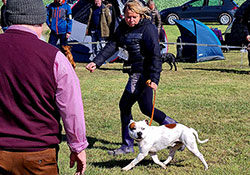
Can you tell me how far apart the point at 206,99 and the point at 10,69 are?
6.36 meters

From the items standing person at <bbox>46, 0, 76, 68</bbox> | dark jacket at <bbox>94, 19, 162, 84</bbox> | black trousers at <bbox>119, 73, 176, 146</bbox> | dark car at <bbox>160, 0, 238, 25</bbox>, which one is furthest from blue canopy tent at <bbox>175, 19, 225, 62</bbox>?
dark car at <bbox>160, 0, 238, 25</bbox>

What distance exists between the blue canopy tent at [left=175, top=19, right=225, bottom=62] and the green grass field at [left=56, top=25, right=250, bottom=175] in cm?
114

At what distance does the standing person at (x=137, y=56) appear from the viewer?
4.77m

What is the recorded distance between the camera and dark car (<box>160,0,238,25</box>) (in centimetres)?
2725

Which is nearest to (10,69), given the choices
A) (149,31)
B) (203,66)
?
(149,31)

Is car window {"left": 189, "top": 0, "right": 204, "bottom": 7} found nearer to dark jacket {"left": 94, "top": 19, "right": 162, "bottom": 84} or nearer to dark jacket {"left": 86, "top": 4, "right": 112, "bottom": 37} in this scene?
dark jacket {"left": 86, "top": 4, "right": 112, "bottom": 37}

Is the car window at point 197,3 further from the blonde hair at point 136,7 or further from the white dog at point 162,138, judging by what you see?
the white dog at point 162,138

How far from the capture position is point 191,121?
6.72 meters

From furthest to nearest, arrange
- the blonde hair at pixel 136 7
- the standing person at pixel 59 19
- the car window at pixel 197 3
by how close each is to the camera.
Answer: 1. the car window at pixel 197 3
2. the standing person at pixel 59 19
3. the blonde hair at pixel 136 7

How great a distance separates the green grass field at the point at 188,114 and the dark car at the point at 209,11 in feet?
49.2

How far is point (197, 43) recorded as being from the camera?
45.9 ft

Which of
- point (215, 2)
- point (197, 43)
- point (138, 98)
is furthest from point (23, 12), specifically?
point (215, 2)

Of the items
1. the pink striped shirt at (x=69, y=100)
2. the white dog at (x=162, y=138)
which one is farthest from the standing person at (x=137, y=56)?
the pink striped shirt at (x=69, y=100)

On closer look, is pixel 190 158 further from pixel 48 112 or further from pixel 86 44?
pixel 86 44
